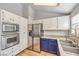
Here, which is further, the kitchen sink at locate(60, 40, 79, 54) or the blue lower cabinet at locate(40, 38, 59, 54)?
the blue lower cabinet at locate(40, 38, 59, 54)

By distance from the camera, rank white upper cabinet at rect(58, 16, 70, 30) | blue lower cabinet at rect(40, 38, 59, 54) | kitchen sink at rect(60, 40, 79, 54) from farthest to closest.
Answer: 1. blue lower cabinet at rect(40, 38, 59, 54)
2. white upper cabinet at rect(58, 16, 70, 30)
3. kitchen sink at rect(60, 40, 79, 54)

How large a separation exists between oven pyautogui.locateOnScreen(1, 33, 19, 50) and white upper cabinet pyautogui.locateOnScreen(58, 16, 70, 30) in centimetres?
81

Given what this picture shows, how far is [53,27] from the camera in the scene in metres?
1.59

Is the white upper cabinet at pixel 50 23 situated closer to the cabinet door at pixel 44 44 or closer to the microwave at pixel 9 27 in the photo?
the cabinet door at pixel 44 44

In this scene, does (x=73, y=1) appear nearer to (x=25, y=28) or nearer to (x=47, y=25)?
(x=47, y=25)

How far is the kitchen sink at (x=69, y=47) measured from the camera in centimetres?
Answer: 143

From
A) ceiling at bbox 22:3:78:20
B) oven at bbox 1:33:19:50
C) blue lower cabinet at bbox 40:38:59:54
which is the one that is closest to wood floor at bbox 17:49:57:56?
blue lower cabinet at bbox 40:38:59:54

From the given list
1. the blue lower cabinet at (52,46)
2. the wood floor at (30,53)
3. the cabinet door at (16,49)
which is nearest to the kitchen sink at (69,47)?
the blue lower cabinet at (52,46)

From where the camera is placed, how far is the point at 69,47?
1.48 meters

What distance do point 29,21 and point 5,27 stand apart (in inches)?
16.0

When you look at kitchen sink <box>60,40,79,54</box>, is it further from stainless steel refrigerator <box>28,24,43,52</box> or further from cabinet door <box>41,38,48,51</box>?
stainless steel refrigerator <box>28,24,43,52</box>

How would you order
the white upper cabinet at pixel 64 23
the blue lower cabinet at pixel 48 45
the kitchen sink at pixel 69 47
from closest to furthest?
the kitchen sink at pixel 69 47 → the white upper cabinet at pixel 64 23 → the blue lower cabinet at pixel 48 45

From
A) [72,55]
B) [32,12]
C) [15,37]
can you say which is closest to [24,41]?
[15,37]

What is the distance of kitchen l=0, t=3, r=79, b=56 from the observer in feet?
4.98
